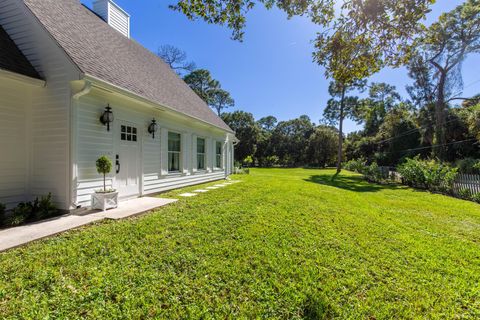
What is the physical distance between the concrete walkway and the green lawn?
0.22 meters

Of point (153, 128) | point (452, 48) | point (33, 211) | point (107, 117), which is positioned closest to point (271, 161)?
point (452, 48)

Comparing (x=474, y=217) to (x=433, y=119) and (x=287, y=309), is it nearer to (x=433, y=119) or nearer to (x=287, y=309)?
(x=287, y=309)

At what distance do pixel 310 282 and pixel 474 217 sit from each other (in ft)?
22.6

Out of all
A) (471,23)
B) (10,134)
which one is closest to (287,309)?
(10,134)

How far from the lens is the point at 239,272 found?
9.00 feet

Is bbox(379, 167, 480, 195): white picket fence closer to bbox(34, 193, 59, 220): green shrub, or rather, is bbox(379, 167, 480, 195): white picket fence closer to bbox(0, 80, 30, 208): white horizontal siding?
bbox(34, 193, 59, 220): green shrub

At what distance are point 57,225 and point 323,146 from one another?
137 ft

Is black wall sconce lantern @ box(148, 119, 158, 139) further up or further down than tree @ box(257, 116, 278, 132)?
further down

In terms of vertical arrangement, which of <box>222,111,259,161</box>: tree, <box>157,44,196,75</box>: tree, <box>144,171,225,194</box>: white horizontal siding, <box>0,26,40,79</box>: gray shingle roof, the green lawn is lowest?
the green lawn

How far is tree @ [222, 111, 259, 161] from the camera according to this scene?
1681 inches

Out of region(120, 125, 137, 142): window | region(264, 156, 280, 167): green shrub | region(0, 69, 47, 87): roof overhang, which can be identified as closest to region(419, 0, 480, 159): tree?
region(120, 125, 137, 142): window

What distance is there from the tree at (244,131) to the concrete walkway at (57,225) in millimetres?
36909

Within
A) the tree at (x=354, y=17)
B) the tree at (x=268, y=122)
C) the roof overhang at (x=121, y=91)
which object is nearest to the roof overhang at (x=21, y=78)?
the roof overhang at (x=121, y=91)

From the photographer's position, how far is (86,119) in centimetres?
488
